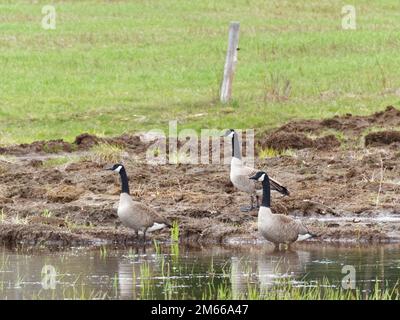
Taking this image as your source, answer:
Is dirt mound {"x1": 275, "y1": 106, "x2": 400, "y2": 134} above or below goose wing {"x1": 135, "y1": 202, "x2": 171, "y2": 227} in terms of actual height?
above

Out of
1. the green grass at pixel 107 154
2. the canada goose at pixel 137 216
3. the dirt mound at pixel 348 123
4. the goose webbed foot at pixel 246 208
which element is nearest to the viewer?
the canada goose at pixel 137 216

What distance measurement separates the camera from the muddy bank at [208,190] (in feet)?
56.0

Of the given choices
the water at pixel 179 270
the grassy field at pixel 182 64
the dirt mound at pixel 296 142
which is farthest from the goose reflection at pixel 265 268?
the grassy field at pixel 182 64

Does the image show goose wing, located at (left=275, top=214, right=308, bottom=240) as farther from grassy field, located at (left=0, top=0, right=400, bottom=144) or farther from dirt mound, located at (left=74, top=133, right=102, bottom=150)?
grassy field, located at (left=0, top=0, right=400, bottom=144)

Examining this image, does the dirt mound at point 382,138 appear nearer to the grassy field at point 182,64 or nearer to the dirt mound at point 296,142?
the dirt mound at point 296,142

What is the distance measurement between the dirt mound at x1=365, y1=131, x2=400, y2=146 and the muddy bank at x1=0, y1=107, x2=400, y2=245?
0.02m

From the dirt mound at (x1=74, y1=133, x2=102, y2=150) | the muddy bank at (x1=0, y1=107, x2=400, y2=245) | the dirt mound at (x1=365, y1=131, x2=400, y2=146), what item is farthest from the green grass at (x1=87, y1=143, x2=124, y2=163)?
the dirt mound at (x1=365, y1=131, x2=400, y2=146)

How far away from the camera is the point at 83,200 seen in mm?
19188

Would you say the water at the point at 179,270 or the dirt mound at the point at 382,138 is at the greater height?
the dirt mound at the point at 382,138

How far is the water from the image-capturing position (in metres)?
13.2

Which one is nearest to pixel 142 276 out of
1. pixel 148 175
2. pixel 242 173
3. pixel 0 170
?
pixel 242 173

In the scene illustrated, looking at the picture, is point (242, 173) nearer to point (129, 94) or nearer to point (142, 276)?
point (142, 276)

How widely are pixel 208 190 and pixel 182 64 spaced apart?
54.2 feet

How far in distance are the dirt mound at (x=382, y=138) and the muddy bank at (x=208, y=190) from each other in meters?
0.02
